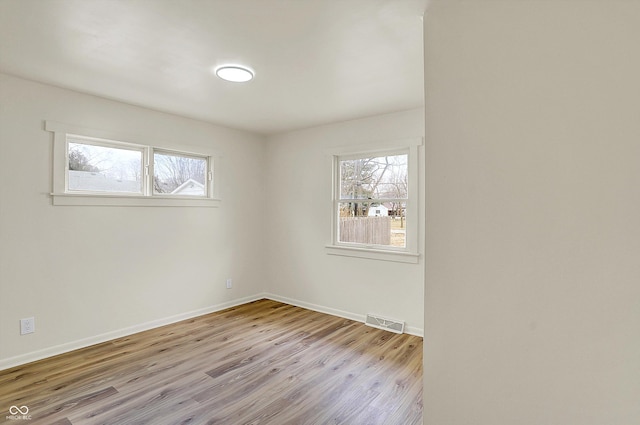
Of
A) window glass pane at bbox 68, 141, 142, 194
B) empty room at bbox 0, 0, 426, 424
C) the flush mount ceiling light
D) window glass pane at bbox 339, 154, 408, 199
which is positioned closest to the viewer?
empty room at bbox 0, 0, 426, 424

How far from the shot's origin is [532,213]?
1.44m

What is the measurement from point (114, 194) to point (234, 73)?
1.92 m

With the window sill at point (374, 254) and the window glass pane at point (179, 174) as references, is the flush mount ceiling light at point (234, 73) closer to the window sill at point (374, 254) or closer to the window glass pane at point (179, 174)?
the window glass pane at point (179, 174)

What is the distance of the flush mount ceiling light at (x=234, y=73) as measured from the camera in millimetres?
2412

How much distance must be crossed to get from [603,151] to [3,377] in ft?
13.7

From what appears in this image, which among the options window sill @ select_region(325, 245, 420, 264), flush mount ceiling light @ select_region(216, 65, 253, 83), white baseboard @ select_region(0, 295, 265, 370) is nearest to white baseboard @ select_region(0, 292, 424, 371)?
white baseboard @ select_region(0, 295, 265, 370)

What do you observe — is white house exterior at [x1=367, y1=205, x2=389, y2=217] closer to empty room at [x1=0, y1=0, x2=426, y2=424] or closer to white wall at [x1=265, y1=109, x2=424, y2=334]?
empty room at [x1=0, y1=0, x2=426, y2=424]

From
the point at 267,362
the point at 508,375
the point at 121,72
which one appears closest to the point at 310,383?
the point at 267,362

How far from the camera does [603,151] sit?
1306 millimetres

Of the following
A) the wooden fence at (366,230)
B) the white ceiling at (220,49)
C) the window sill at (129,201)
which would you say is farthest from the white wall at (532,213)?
the window sill at (129,201)

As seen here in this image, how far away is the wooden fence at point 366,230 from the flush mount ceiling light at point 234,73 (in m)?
2.13

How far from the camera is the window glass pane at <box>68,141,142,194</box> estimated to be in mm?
3068

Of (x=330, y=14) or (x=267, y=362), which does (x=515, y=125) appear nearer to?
(x=330, y=14)

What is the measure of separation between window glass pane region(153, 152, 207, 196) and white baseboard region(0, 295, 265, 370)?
1.50 meters
